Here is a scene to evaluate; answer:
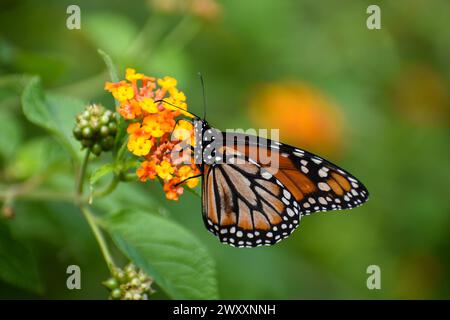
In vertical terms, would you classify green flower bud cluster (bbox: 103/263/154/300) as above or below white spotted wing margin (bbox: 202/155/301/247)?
below

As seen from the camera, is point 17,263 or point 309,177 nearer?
point 17,263

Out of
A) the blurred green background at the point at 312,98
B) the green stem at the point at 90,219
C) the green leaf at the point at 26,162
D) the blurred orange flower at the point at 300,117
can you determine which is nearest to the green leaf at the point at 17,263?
the green stem at the point at 90,219

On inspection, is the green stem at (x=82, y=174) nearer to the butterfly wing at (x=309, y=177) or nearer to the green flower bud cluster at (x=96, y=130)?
the green flower bud cluster at (x=96, y=130)

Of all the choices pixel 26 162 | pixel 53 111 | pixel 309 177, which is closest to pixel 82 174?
pixel 53 111

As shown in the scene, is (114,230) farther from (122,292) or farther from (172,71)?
(172,71)

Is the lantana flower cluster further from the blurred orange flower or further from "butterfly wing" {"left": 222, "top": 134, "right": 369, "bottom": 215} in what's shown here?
the blurred orange flower

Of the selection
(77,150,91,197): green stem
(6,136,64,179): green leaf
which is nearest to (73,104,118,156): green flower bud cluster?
(77,150,91,197): green stem

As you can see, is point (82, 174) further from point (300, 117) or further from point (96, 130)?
point (300, 117)
